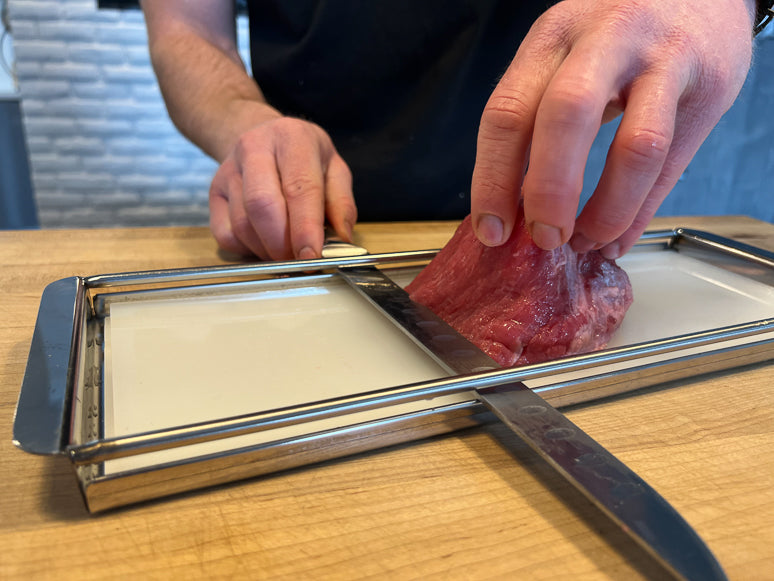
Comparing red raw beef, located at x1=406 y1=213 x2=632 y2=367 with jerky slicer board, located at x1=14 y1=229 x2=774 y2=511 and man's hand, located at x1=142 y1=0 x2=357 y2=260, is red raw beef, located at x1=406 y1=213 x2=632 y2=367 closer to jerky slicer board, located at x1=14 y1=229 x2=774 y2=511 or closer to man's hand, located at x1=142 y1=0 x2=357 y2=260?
jerky slicer board, located at x1=14 y1=229 x2=774 y2=511

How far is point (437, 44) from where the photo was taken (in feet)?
4.66

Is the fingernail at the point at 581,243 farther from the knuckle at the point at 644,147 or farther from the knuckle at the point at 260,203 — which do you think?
the knuckle at the point at 260,203

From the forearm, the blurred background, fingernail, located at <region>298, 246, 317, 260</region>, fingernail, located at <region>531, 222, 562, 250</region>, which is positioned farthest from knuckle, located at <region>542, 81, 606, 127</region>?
the blurred background

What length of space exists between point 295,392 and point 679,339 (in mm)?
421

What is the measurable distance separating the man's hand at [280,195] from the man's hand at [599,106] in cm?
38

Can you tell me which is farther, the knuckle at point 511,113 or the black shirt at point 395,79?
the black shirt at point 395,79

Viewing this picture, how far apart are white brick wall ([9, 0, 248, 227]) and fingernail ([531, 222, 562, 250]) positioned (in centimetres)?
318

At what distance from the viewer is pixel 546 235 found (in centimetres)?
69

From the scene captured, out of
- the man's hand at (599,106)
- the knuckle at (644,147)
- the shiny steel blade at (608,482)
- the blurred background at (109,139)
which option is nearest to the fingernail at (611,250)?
the man's hand at (599,106)

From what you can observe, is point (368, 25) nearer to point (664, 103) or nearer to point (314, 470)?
point (664, 103)

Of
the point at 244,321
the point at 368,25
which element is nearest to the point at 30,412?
the point at 244,321

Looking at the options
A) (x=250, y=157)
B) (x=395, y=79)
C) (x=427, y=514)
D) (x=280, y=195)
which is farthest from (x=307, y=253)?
(x=395, y=79)

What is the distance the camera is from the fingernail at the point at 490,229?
2.38 feet

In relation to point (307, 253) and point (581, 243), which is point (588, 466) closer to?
point (581, 243)
